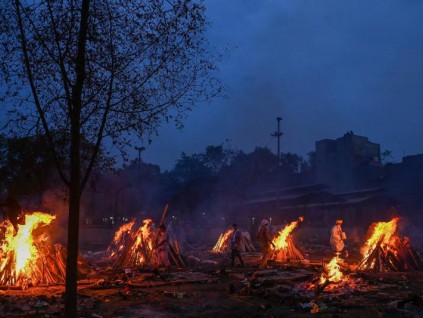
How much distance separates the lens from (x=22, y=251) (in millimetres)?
14203

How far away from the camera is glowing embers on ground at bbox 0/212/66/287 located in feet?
45.3

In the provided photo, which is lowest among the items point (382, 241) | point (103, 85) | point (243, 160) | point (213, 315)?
point (213, 315)

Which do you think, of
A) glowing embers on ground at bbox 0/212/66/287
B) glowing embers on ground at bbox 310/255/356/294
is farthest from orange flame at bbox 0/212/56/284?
glowing embers on ground at bbox 310/255/356/294

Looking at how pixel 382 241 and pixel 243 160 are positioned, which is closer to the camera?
pixel 382 241

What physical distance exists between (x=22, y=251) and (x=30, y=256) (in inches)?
12.0

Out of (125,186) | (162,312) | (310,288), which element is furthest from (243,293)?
(125,186)

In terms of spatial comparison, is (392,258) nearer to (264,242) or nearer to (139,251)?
(264,242)

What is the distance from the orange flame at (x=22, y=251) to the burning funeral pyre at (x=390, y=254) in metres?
12.0

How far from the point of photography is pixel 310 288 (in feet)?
40.7

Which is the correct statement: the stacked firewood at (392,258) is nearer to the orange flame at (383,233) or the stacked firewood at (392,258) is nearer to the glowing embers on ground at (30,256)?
the orange flame at (383,233)

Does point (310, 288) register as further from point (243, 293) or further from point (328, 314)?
point (328, 314)

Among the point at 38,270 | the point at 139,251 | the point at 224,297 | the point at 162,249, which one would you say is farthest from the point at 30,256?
the point at 224,297

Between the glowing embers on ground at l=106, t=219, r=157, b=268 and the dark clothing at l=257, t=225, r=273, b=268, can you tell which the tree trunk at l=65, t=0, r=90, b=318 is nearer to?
the dark clothing at l=257, t=225, r=273, b=268

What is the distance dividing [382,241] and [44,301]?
12.3m
